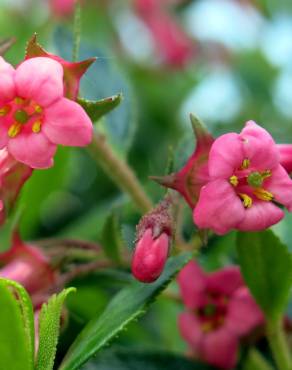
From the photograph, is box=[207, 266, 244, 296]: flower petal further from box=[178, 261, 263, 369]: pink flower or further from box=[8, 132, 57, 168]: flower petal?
box=[8, 132, 57, 168]: flower petal

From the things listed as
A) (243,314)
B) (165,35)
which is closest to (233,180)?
(243,314)

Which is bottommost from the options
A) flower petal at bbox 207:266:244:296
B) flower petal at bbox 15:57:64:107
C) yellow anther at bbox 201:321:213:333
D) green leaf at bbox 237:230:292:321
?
yellow anther at bbox 201:321:213:333

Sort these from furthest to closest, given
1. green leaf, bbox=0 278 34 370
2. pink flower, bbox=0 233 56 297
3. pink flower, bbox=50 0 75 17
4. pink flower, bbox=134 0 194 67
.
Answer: pink flower, bbox=134 0 194 67 → pink flower, bbox=50 0 75 17 → pink flower, bbox=0 233 56 297 → green leaf, bbox=0 278 34 370

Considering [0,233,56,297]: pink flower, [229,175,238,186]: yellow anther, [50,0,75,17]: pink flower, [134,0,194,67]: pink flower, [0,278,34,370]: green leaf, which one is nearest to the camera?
[0,278,34,370]: green leaf

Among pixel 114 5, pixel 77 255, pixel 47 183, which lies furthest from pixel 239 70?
pixel 77 255

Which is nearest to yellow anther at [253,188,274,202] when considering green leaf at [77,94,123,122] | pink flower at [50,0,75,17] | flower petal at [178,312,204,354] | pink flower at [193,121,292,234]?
pink flower at [193,121,292,234]

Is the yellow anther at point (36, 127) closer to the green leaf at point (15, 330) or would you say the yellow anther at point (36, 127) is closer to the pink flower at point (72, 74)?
the pink flower at point (72, 74)

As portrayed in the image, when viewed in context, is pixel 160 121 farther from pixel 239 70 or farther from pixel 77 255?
pixel 77 255

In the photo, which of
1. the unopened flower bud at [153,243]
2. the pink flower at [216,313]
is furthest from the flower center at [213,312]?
the unopened flower bud at [153,243]
